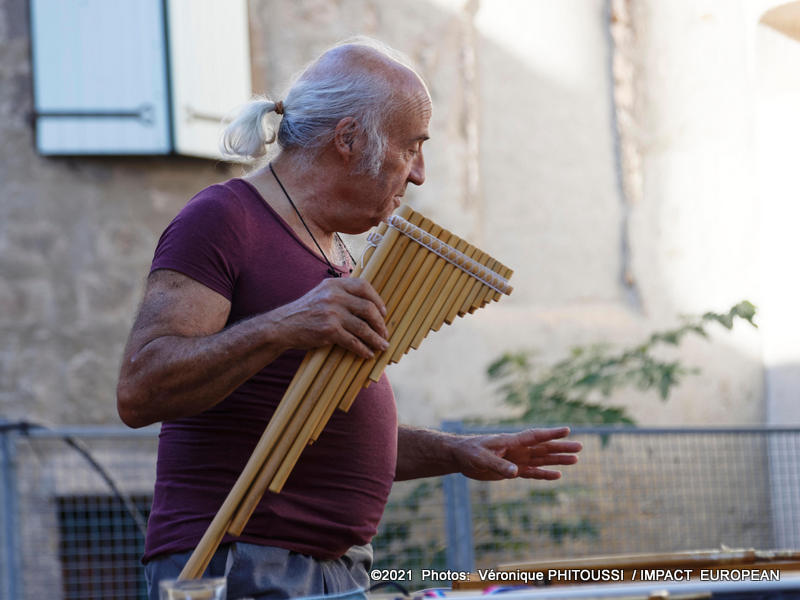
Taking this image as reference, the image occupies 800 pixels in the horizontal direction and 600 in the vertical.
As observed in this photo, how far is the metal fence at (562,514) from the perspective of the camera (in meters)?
4.12

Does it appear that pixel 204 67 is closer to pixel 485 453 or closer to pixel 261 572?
pixel 485 453

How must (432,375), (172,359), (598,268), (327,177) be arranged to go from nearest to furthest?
(172,359)
(327,177)
(432,375)
(598,268)

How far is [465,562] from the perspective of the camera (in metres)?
4.04

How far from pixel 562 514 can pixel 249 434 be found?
2.98 m

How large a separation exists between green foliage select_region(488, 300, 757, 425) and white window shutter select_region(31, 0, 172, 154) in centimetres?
224

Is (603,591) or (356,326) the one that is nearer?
(603,591)

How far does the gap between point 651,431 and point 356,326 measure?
266 cm

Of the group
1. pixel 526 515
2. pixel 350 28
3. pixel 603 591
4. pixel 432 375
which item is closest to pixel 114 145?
pixel 350 28

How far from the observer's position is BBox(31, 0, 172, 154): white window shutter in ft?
17.6

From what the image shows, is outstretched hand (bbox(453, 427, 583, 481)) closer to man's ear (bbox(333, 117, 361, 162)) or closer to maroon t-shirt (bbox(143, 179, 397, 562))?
maroon t-shirt (bbox(143, 179, 397, 562))

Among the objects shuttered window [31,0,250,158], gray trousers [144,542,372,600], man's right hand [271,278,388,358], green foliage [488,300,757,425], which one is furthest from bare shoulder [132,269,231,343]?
shuttered window [31,0,250,158]

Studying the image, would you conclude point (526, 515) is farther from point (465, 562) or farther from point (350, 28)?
point (350, 28)

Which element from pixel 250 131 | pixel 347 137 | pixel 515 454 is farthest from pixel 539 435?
pixel 250 131

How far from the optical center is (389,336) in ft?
6.44
